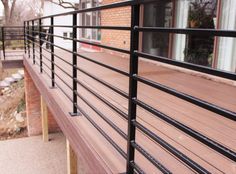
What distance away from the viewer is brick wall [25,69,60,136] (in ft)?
31.9

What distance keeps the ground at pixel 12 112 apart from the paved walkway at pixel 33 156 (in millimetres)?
1025

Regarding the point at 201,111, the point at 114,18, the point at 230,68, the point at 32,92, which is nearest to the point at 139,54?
the point at 201,111

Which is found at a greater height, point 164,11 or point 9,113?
point 164,11

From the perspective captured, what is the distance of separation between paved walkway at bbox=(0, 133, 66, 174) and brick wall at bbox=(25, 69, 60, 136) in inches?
12.5

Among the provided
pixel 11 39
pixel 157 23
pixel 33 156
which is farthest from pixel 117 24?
pixel 11 39

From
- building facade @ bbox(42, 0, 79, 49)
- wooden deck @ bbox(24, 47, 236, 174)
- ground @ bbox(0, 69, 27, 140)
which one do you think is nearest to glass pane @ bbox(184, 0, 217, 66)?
wooden deck @ bbox(24, 47, 236, 174)

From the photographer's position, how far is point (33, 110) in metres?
9.95

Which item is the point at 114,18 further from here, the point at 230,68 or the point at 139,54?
the point at 139,54

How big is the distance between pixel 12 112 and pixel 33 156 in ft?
14.3

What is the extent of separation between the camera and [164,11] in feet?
17.9

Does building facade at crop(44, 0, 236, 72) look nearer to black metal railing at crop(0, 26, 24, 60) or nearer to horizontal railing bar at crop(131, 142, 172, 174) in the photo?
horizontal railing bar at crop(131, 142, 172, 174)

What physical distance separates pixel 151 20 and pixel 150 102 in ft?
10.5

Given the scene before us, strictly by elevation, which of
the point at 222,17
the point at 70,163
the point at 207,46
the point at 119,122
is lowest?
the point at 70,163

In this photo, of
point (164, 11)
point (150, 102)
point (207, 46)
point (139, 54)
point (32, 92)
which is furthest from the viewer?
point (32, 92)
